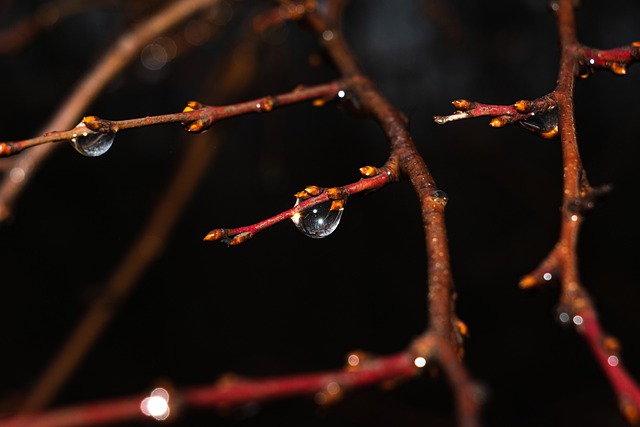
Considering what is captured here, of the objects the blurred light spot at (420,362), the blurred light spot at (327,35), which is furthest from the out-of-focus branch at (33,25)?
the blurred light spot at (420,362)

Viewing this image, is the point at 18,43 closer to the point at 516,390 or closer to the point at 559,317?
the point at 559,317

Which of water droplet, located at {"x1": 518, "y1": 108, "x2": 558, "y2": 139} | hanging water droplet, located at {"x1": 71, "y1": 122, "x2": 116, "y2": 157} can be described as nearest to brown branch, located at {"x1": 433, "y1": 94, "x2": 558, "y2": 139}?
water droplet, located at {"x1": 518, "y1": 108, "x2": 558, "y2": 139}

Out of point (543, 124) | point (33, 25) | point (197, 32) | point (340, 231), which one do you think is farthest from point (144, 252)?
point (543, 124)

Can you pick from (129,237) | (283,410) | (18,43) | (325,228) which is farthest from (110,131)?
(129,237)

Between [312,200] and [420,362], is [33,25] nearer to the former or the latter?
[312,200]

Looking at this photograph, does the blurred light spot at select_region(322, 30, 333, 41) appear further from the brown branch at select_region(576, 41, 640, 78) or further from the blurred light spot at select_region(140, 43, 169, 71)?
the blurred light spot at select_region(140, 43, 169, 71)
